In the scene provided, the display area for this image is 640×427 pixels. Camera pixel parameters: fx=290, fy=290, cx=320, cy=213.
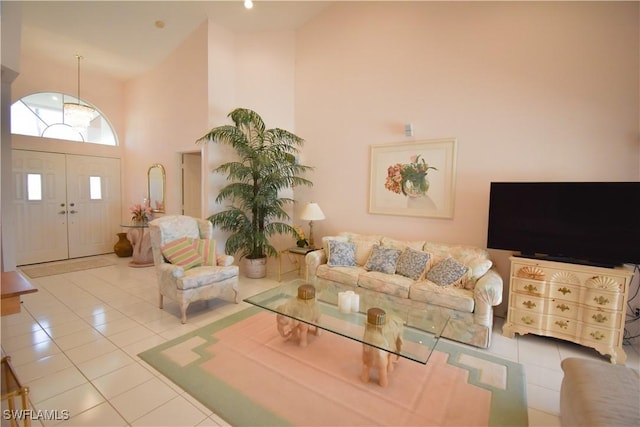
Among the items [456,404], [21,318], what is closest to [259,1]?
[21,318]

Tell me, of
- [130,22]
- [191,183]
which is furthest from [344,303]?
[130,22]

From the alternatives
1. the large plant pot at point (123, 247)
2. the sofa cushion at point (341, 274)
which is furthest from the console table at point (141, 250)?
the sofa cushion at point (341, 274)

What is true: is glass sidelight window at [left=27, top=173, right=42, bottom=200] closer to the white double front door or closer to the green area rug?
the white double front door

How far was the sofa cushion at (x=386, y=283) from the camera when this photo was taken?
319 centimetres

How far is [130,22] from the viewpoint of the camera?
4594mm

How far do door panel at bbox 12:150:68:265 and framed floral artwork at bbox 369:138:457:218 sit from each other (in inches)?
239

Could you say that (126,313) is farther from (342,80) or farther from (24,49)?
(24,49)

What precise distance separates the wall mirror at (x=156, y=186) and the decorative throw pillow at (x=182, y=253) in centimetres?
270

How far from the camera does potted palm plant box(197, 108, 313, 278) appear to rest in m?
4.50

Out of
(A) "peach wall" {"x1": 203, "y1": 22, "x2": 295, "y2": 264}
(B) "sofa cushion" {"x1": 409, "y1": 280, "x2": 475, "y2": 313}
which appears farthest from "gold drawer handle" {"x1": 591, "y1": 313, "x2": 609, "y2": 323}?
(A) "peach wall" {"x1": 203, "y1": 22, "x2": 295, "y2": 264}

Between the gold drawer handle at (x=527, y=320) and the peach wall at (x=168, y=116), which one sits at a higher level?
the peach wall at (x=168, y=116)

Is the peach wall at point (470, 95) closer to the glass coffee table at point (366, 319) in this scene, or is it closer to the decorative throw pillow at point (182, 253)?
the glass coffee table at point (366, 319)

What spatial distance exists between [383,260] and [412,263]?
35cm

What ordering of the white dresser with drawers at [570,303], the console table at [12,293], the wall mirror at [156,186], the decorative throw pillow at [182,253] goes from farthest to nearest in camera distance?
the wall mirror at [156,186], the decorative throw pillow at [182,253], the white dresser with drawers at [570,303], the console table at [12,293]
